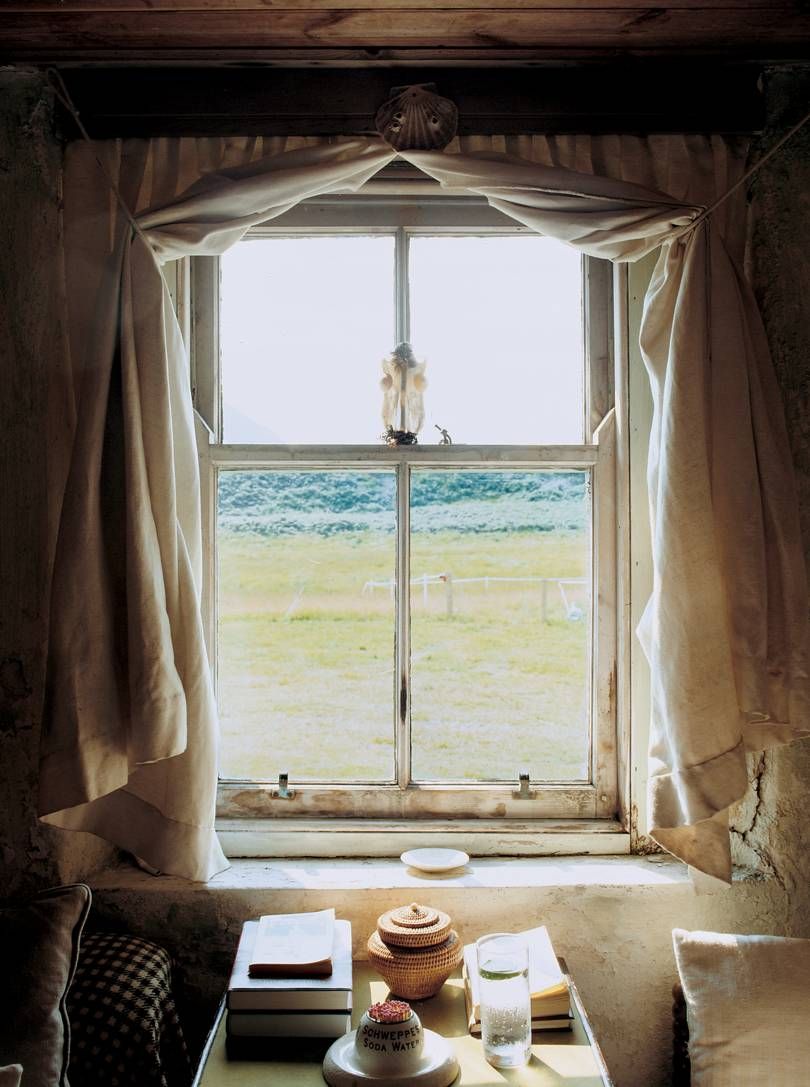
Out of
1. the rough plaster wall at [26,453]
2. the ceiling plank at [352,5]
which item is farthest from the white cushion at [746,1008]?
the ceiling plank at [352,5]

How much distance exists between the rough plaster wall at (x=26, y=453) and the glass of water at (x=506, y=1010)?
0.89 m

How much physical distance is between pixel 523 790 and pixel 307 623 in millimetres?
643

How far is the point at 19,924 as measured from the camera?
1.52 metres

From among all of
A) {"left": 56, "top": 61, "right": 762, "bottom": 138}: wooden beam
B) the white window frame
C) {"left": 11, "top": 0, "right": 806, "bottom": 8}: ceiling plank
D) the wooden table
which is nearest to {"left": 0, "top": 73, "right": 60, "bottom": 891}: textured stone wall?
{"left": 56, "top": 61, "right": 762, "bottom": 138}: wooden beam

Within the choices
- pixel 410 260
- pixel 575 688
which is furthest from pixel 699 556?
pixel 410 260

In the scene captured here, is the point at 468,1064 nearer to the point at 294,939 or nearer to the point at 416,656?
the point at 294,939

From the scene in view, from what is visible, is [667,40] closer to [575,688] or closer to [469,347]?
[469,347]

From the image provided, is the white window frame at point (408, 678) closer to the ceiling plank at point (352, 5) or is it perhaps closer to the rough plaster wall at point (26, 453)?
the rough plaster wall at point (26, 453)

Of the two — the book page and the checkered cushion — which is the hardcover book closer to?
the book page

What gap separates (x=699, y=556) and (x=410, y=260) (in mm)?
1019

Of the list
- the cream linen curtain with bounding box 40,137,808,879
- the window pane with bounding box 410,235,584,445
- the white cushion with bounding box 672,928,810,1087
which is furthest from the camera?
the window pane with bounding box 410,235,584,445

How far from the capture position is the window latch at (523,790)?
6.84 ft

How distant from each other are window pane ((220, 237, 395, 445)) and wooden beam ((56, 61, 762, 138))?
34cm

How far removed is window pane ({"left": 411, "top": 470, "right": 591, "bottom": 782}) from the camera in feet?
6.91
